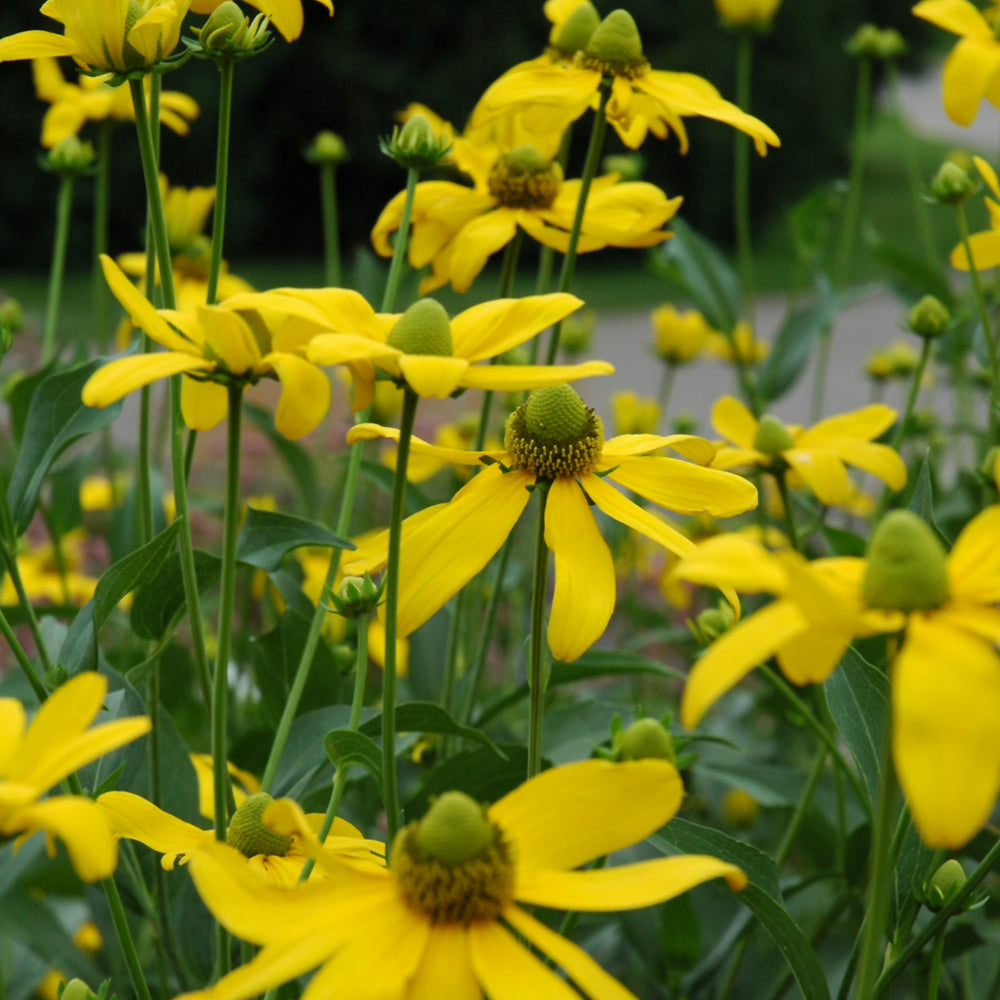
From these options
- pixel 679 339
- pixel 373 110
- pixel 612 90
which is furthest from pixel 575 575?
pixel 373 110

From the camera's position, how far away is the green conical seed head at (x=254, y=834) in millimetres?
496

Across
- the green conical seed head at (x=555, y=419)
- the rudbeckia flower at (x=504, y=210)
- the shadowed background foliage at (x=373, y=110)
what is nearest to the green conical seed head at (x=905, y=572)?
the green conical seed head at (x=555, y=419)

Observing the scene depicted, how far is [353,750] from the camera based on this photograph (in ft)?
1.61

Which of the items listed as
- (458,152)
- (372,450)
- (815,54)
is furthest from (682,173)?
(458,152)

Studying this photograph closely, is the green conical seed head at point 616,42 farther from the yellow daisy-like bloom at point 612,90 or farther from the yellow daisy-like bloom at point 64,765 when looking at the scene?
the yellow daisy-like bloom at point 64,765

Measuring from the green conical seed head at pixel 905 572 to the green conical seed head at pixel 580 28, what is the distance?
1.76 feet

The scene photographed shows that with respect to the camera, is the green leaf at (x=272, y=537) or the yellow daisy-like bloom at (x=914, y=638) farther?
the green leaf at (x=272, y=537)

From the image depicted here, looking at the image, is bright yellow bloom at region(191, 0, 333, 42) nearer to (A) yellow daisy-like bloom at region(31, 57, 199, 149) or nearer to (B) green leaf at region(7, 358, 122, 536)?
(B) green leaf at region(7, 358, 122, 536)

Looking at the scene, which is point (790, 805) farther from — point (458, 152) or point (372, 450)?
point (372, 450)

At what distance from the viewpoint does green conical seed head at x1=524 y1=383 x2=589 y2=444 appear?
0.55 meters

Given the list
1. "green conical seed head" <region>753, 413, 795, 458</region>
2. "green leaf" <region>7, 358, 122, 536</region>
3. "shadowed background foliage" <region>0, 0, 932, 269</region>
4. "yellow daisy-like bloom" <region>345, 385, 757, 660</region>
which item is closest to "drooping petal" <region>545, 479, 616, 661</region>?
"yellow daisy-like bloom" <region>345, 385, 757, 660</region>

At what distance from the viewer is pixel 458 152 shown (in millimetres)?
854

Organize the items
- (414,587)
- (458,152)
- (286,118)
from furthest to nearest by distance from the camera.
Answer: (286,118)
(458,152)
(414,587)

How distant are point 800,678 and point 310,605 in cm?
47
